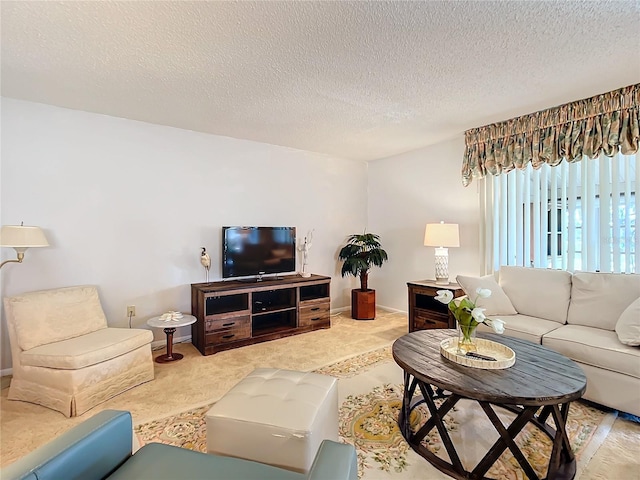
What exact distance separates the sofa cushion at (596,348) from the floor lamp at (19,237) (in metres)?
4.12

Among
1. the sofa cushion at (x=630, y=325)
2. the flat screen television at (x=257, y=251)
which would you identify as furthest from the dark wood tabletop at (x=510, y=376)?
the flat screen television at (x=257, y=251)

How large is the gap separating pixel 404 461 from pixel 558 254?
106 inches

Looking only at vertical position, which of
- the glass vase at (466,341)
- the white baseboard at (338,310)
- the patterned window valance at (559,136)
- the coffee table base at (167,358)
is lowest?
the coffee table base at (167,358)

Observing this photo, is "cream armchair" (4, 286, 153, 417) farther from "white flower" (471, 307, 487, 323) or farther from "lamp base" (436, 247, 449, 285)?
"lamp base" (436, 247, 449, 285)

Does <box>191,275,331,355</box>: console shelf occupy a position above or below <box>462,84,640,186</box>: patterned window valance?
below

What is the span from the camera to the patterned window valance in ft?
8.49

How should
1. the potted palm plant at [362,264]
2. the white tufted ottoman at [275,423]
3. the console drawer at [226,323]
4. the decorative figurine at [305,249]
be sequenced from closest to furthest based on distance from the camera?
the white tufted ottoman at [275,423] < the console drawer at [226,323] < the decorative figurine at [305,249] < the potted palm plant at [362,264]

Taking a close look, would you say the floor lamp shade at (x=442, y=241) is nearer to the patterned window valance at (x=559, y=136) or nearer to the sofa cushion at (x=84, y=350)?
the patterned window valance at (x=559, y=136)

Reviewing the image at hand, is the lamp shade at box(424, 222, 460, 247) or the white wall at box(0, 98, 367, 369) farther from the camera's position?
the lamp shade at box(424, 222, 460, 247)

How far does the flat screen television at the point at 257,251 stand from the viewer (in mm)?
3629

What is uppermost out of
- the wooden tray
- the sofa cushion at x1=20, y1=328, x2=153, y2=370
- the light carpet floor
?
the wooden tray

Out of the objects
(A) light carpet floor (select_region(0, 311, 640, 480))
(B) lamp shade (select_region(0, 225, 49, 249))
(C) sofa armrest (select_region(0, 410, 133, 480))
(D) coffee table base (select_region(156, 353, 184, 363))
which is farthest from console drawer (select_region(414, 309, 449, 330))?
(B) lamp shade (select_region(0, 225, 49, 249))

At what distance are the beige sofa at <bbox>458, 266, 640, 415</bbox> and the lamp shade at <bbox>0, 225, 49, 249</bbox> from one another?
3.79 meters

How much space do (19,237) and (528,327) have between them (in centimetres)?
415
